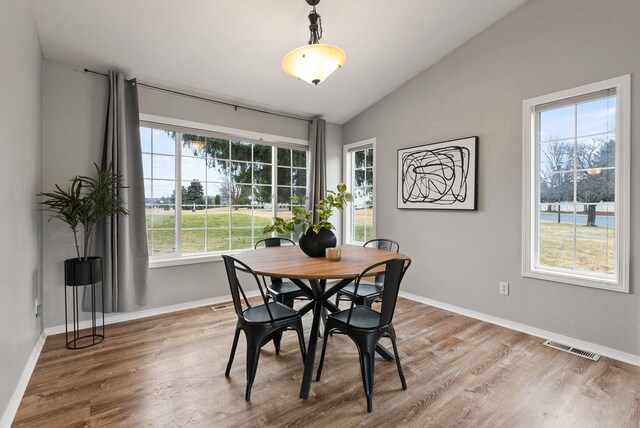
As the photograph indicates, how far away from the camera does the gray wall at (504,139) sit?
2590 mm

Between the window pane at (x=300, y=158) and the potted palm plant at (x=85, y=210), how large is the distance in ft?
7.62

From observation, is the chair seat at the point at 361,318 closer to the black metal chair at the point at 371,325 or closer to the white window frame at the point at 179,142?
the black metal chair at the point at 371,325

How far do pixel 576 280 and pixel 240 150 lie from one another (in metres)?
3.86

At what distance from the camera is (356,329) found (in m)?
1.96

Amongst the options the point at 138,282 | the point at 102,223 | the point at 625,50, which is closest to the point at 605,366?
the point at 625,50

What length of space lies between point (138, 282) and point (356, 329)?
2539mm

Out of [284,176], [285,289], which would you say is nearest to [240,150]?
[284,176]

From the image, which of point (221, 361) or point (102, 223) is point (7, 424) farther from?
point (102, 223)

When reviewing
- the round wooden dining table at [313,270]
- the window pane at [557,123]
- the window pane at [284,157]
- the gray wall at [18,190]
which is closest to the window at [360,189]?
the window pane at [284,157]

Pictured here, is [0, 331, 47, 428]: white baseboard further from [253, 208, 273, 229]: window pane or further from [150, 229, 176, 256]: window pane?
[253, 208, 273, 229]: window pane

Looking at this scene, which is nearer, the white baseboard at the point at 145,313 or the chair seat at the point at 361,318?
the chair seat at the point at 361,318

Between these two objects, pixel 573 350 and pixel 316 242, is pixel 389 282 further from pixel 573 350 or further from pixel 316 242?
pixel 573 350

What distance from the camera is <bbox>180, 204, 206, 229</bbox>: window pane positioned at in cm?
379

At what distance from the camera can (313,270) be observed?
203cm
